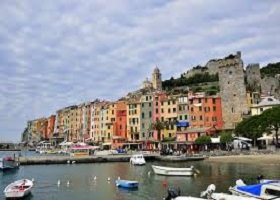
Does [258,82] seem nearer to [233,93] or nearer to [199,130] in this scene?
[233,93]

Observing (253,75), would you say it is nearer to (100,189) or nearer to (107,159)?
(107,159)

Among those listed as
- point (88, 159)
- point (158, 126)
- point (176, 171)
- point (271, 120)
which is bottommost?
point (176, 171)

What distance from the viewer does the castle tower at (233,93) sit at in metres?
→ 91.2

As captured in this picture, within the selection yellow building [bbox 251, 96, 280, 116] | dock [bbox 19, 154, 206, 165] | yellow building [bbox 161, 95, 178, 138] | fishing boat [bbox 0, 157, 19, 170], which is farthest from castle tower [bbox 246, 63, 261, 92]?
fishing boat [bbox 0, 157, 19, 170]

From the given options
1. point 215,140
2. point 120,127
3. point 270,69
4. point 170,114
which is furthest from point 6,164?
A: point 270,69

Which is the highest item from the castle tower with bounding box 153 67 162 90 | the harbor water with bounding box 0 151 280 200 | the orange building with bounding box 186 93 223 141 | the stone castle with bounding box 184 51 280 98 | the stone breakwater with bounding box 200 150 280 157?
the castle tower with bounding box 153 67 162 90

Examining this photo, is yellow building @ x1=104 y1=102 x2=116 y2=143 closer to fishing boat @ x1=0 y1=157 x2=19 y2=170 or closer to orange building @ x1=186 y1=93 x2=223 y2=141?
orange building @ x1=186 y1=93 x2=223 y2=141

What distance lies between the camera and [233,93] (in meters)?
91.9

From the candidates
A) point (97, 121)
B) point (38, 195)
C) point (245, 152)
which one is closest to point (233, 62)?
point (245, 152)

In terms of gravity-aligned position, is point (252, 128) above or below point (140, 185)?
above

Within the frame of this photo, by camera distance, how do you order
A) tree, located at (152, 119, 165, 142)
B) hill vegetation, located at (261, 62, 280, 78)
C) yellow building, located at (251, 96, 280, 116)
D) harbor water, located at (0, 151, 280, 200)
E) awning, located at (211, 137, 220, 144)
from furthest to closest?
hill vegetation, located at (261, 62, 280, 78) < tree, located at (152, 119, 165, 142) < yellow building, located at (251, 96, 280, 116) < awning, located at (211, 137, 220, 144) < harbor water, located at (0, 151, 280, 200)

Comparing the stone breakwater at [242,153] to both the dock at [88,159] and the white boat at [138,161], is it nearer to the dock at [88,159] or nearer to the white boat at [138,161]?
the dock at [88,159]

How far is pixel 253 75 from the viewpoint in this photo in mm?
115312

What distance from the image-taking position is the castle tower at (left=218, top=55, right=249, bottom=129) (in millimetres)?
91188
